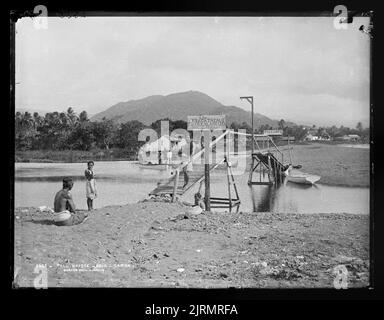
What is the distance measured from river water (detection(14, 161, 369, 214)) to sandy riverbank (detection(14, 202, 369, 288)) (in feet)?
0.23

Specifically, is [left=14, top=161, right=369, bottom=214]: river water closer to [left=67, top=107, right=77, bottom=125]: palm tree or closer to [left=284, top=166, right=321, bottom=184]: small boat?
[left=284, top=166, right=321, bottom=184]: small boat

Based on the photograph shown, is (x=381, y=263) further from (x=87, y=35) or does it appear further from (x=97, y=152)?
(x=87, y=35)

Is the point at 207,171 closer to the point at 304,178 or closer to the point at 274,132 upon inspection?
the point at 274,132

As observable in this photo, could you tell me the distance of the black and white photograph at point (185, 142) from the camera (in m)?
3.17

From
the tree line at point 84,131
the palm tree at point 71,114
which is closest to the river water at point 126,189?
the tree line at point 84,131

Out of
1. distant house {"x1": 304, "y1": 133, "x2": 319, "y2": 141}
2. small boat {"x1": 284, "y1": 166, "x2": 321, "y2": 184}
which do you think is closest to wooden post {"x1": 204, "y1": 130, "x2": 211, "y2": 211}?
small boat {"x1": 284, "y1": 166, "x2": 321, "y2": 184}

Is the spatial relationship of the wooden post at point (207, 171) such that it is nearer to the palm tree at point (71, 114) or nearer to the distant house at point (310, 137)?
the distant house at point (310, 137)

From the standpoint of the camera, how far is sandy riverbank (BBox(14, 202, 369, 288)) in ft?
10.4

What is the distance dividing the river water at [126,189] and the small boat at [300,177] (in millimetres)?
38

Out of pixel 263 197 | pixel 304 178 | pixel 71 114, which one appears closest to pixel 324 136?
pixel 304 178

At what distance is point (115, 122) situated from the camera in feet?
10.6

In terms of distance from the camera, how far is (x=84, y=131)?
3.26m

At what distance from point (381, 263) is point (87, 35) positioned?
108 inches
